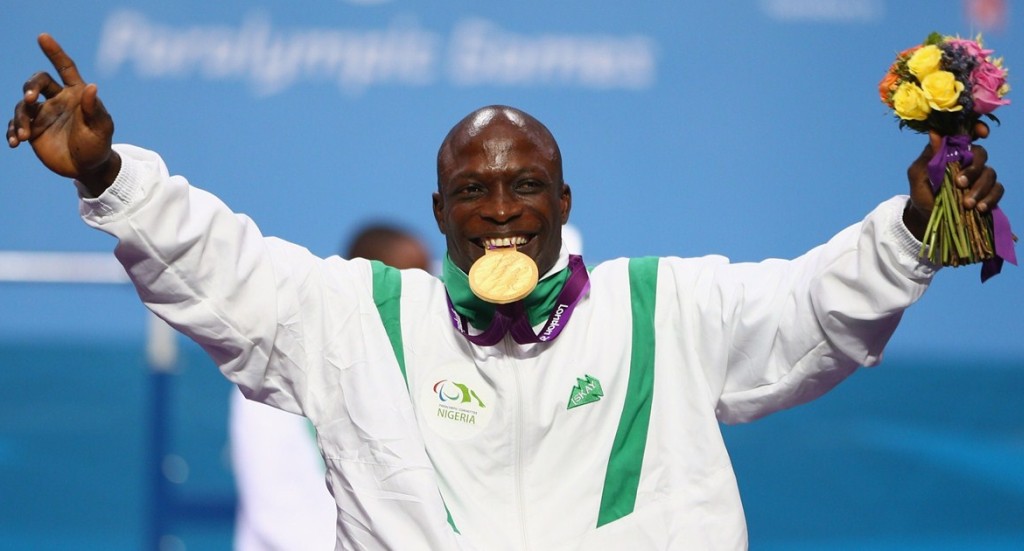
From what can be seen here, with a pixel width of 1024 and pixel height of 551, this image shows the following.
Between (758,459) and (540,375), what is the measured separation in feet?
14.5

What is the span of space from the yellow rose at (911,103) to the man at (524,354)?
17cm

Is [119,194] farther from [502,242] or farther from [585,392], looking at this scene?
[585,392]

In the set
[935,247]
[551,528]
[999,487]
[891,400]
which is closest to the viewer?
[935,247]

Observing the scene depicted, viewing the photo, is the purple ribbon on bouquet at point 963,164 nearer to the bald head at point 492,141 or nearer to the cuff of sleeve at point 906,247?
the cuff of sleeve at point 906,247

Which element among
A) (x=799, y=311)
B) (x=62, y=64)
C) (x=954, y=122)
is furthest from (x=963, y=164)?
(x=62, y=64)

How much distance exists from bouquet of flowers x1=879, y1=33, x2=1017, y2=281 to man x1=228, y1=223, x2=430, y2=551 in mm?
2163

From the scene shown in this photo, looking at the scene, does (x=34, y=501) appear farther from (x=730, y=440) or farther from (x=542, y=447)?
(x=542, y=447)

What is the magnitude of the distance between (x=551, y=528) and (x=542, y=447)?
0.16m

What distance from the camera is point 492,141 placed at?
289cm

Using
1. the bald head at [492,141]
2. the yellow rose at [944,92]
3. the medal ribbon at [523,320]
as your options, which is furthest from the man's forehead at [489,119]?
the yellow rose at [944,92]

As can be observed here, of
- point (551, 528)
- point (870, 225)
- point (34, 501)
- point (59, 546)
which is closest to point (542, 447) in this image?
point (551, 528)

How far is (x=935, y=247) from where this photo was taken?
2.56 m

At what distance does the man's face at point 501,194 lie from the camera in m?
2.86

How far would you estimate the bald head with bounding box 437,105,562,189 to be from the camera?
2.88 meters
